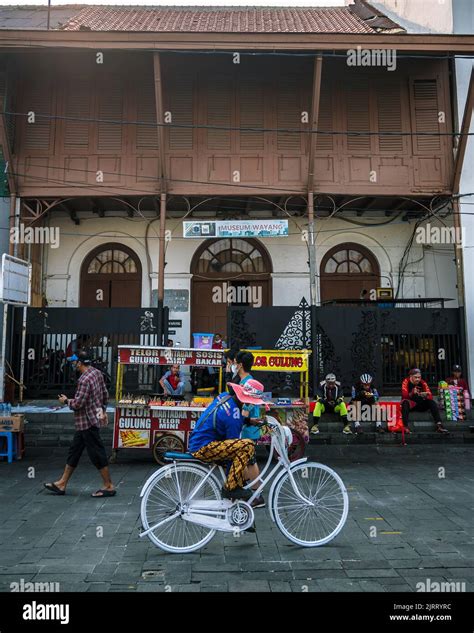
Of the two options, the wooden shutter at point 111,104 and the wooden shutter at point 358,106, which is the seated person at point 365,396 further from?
the wooden shutter at point 111,104

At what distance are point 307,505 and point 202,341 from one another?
906 cm

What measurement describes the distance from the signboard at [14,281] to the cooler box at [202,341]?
440 centimetres

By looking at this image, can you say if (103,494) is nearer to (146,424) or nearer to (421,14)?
(146,424)

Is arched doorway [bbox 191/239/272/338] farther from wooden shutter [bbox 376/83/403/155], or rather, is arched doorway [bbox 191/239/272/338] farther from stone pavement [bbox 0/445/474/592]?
stone pavement [bbox 0/445/474/592]

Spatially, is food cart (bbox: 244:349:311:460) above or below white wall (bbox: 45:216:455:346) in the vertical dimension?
below

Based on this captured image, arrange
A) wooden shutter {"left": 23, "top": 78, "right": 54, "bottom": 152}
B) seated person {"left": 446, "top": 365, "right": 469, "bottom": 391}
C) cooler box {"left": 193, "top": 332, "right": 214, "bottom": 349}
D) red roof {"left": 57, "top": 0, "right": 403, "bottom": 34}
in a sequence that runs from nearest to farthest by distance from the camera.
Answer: seated person {"left": 446, "top": 365, "right": 469, "bottom": 391} → wooden shutter {"left": 23, "top": 78, "right": 54, "bottom": 152} → cooler box {"left": 193, "top": 332, "right": 214, "bottom": 349} → red roof {"left": 57, "top": 0, "right": 403, "bottom": 34}

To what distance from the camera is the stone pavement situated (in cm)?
404

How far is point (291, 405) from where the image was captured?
28.2ft

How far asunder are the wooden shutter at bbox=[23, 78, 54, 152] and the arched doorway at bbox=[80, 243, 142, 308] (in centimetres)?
348

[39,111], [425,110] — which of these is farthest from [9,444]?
[425,110]

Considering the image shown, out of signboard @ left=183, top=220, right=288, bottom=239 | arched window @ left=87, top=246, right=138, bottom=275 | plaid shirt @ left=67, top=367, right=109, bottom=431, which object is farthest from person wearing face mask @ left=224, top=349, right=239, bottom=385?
arched window @ left=87, top=246, right=138, bottom=275

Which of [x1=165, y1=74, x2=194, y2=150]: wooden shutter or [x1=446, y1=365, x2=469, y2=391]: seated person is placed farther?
[x1=165, y1=74, x2=194, y2=150]: wooden shutter
